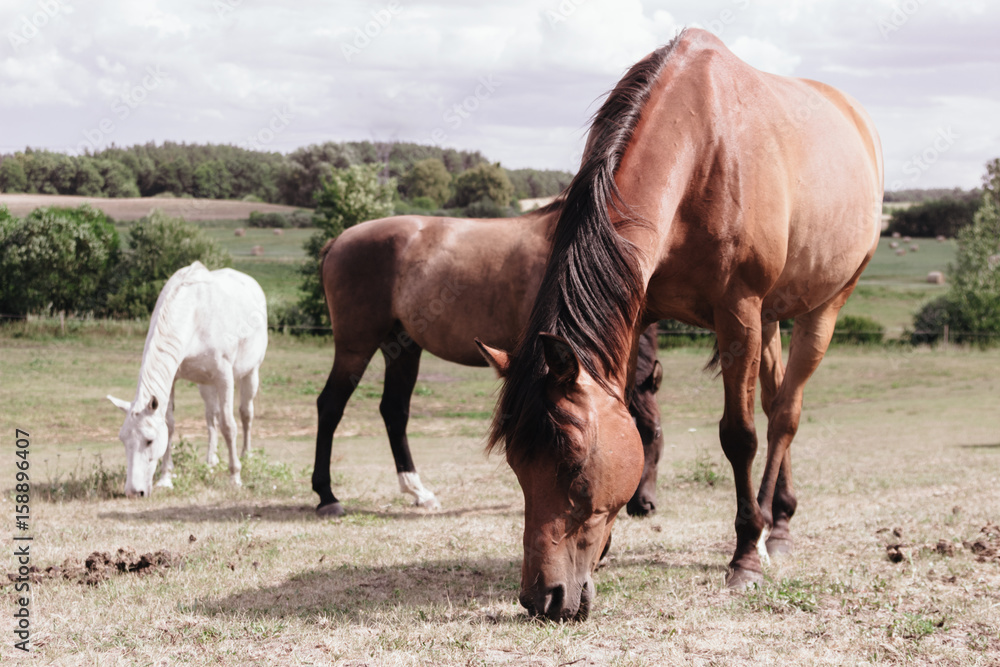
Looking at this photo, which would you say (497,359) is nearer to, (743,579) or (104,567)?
(743,579)

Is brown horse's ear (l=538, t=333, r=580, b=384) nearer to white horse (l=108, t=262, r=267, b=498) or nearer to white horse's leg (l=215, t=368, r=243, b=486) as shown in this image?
white horse (l=108, t=262, r=267, b=498)

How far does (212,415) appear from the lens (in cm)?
807

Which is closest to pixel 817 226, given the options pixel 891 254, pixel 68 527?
pixel 68 527

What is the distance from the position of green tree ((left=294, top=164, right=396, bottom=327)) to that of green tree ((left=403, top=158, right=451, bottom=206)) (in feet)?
91.5

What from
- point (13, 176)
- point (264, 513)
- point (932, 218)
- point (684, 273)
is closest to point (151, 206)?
point (13, 176)

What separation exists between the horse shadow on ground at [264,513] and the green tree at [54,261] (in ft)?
71.2

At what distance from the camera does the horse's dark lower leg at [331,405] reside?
631 centimetres

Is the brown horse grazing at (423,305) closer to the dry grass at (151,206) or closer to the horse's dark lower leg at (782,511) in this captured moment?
the horse's dark lower leg at (782,511)

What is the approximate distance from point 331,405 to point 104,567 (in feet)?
8.01

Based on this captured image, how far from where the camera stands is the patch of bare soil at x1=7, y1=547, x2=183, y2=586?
4117 millimetres

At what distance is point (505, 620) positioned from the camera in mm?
3482

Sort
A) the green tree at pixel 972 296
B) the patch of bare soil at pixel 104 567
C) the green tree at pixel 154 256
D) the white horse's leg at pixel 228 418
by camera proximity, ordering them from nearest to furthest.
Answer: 1. the patch of bare soil at pixel 104 567
2. the white horse's leg at pixel 228 418
3. the green tree at pixel 154 256
4. the green tree at pixel 972 296

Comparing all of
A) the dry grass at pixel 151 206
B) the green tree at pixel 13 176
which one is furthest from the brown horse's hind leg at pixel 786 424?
the green tree at pixel 13 176

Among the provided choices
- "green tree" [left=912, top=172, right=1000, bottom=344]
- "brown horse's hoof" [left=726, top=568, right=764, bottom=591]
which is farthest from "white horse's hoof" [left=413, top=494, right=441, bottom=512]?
"green tree" [left=912, top=172, right=1000, bottom=344]
